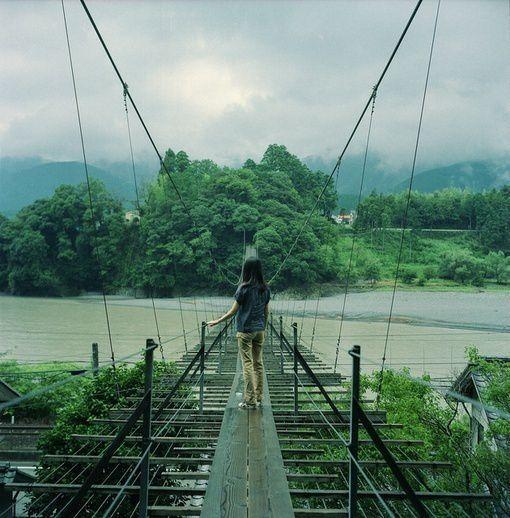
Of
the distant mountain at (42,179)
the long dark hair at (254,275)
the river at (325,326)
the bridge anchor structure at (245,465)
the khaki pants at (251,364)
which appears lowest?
the river at (325,326)

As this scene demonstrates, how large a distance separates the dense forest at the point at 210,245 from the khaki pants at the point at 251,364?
80.3 feet

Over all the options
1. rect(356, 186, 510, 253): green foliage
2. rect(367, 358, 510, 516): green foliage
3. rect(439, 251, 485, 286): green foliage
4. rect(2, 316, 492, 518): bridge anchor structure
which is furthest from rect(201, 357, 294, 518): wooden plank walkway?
rect(356, 186, 510, 253): green foliage

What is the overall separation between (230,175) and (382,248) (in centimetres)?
1197

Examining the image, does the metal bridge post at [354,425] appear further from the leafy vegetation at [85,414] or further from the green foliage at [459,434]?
the leafy vegetation at [85,414]

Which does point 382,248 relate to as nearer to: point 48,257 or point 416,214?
point 416,214

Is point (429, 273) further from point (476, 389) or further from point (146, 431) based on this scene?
point (146, 431)

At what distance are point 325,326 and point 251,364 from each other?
68.9ft

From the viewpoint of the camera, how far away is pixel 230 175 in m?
33.6

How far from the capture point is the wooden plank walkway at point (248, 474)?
1504mm

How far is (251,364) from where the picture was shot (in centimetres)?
258

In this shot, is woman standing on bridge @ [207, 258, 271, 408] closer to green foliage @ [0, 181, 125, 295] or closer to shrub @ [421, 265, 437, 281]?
green foliage @ [0, 181, 125, 295]

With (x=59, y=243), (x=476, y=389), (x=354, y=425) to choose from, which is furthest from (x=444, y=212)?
(x=354, y=425)

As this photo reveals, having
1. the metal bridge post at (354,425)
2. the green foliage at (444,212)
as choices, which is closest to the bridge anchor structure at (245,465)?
the metal bridge post at (354,425)

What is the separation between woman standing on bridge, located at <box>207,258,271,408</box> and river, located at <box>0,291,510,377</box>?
9708mm
